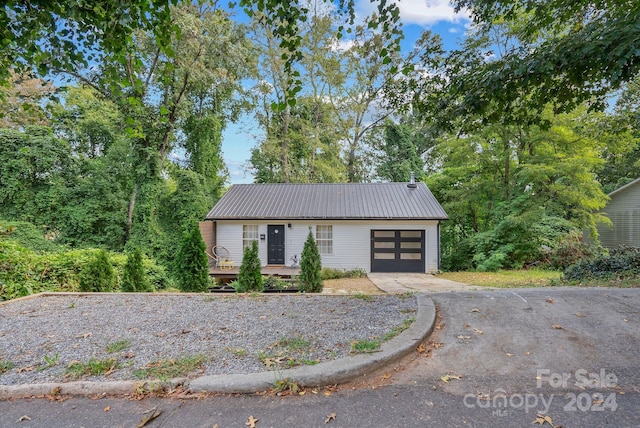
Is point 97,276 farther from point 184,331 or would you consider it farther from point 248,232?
point 248,232

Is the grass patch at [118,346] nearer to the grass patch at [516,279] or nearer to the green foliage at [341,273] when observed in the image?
the grass patch at [516,279]

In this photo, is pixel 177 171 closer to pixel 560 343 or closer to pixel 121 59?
pixel 121 59

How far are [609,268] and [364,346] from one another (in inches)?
315

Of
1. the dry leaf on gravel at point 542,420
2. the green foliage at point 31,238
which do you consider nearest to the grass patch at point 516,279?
the dry leaf on gravel at point 542,420

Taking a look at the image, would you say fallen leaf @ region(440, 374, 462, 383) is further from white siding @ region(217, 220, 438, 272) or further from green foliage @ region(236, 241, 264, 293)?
white siding @ region(217, 220, 438, 272)

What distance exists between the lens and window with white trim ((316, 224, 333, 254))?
12.6 m

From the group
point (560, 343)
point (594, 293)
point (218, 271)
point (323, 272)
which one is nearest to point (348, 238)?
point (323, 272)

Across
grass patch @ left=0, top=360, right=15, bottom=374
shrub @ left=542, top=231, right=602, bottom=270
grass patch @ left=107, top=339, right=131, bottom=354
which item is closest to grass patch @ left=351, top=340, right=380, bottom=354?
grass patch @ left=107, top=339, right=131, bottom=354

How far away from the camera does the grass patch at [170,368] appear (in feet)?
7.95

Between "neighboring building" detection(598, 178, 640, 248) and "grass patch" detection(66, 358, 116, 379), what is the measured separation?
19544 millimetres

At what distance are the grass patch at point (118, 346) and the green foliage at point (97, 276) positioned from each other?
3.79 metres

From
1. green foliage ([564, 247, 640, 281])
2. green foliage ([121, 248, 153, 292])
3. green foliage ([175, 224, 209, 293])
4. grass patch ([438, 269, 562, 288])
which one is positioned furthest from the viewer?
grass patch ([438, 269, 562, 288])

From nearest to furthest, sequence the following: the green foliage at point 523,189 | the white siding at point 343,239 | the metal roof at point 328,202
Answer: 1. the green foliage at point 523,189
2. the white siding at point 343,239
3. the metal roof at point 328,202

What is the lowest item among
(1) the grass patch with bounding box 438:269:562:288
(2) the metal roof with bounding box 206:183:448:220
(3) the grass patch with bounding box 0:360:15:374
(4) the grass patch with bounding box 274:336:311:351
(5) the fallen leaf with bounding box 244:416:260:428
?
(1) the grass patch with bounding box 438:269:562:288
